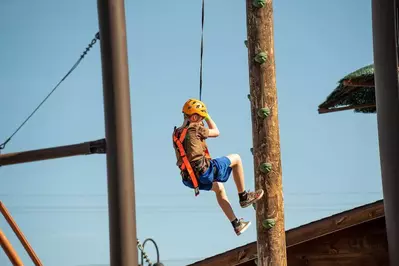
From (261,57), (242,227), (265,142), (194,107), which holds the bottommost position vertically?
(242,227)

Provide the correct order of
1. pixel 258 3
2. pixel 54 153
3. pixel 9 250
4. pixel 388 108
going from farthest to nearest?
pixel 258 3 < pixel 388 108 < pixel 9 250 < pixel 54 153

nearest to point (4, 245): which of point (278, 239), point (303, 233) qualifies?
point (278, 239)

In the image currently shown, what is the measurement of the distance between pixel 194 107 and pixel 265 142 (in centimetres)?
84

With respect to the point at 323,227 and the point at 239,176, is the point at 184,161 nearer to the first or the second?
the point at 239,176

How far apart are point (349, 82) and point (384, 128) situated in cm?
558

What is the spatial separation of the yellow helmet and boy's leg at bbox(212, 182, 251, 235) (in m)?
0.66

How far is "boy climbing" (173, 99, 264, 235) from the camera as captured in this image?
6480 mm

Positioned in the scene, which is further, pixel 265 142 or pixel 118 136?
pixel 265 142

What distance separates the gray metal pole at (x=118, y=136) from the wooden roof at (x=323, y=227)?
151 inches

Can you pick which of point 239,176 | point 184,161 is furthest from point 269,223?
point 184,161

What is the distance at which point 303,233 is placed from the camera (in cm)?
720

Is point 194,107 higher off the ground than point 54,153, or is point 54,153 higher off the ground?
point 194,107

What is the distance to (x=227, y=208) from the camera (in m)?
6.78

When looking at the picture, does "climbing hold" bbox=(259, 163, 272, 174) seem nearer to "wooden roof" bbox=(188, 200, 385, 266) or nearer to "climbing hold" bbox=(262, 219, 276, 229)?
"climbing hold" bbox=(262, 219, 276, 229)
